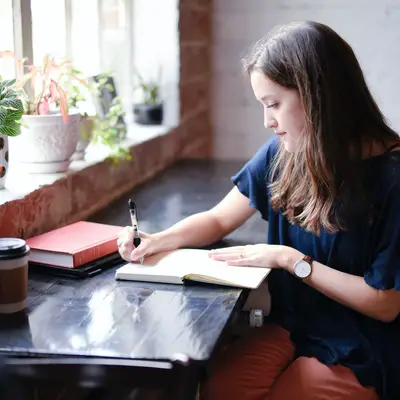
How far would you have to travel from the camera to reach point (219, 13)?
3469 mm

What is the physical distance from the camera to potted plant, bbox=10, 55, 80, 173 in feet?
6.55

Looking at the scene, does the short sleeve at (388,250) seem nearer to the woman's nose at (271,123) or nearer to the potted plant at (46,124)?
the woman's nose at (271,123)

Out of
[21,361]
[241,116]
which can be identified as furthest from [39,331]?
[241,116]

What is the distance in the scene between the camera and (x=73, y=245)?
171 centimetres

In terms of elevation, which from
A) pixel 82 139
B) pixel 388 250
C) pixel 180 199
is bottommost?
pixel 180 199

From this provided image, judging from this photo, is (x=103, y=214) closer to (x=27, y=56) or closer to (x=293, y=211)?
(x=27, y=56)

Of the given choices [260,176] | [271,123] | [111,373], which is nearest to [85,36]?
[260,176]

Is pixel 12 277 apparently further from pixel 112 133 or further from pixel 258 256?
pixel 112 133

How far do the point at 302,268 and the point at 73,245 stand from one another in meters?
0.53

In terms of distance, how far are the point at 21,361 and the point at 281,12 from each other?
261 centimetres

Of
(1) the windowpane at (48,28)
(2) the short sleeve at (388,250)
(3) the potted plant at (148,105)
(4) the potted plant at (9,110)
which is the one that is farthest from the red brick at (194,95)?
(2) the short sleeve at (388,250)

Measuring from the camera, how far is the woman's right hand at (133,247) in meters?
1.67

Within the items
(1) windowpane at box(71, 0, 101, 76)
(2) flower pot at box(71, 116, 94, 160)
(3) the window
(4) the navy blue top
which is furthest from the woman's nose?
(1) windowpane at box(71, 0, 101, 76)

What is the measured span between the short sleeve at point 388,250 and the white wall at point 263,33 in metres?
1.99
